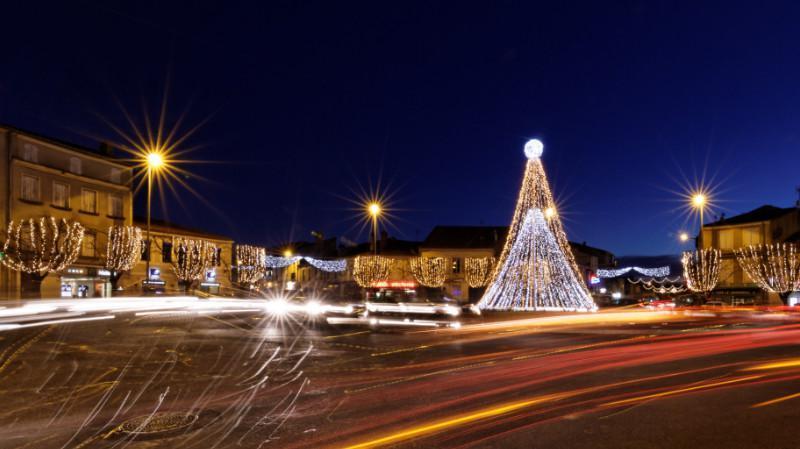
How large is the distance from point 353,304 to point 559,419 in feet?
60.9

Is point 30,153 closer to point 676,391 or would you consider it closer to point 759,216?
point 676,391

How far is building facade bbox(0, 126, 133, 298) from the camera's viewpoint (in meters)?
32.9

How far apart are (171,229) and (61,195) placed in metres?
14.9

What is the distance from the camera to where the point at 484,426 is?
6977 mm

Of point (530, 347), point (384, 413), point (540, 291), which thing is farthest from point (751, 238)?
point (384, 413)

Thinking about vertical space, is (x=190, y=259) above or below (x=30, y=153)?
below

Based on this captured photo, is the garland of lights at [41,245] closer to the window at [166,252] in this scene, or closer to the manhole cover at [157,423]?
the window at [166,252]

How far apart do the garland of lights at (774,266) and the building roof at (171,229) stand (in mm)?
41339

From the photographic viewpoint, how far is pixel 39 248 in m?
33.0

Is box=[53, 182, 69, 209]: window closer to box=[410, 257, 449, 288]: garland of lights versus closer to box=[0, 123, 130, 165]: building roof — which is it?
box=[0, 123, 130, 165]: building roof

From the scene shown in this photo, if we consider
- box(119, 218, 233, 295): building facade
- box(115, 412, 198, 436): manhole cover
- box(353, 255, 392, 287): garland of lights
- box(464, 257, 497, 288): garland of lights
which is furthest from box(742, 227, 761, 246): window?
box(115, 412, 198, 436): manhole cover

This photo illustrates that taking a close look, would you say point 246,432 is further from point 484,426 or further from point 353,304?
point 353,304

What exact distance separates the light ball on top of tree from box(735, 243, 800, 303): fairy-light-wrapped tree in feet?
66.4

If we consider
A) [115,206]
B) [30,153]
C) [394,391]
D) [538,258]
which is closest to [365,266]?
[115,206]
